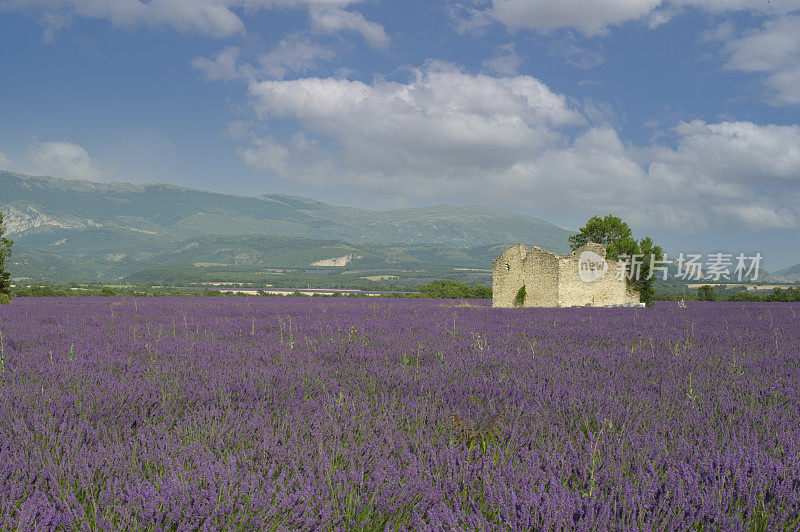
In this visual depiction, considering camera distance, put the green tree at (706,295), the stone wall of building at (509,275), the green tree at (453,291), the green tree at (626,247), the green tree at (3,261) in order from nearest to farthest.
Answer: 1. the green tree at (3,261)
2. the stone wall of building at (509,275)
3. the green tree at (626,247)
4. the green tree at (706,295)
5. the green tree at (453,291)

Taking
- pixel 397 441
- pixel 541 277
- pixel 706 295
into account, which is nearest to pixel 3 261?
pixel 397 441

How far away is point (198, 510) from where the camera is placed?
47.7 inches

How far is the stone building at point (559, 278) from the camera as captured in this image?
17.6m

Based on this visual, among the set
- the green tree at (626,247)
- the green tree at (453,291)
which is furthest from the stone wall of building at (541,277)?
the green tree at (453,291)

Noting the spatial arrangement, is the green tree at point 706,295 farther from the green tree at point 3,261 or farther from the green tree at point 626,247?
the green tree at point 3,261

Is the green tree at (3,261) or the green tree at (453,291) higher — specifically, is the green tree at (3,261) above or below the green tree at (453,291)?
above

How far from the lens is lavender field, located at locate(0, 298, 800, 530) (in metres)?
1.23

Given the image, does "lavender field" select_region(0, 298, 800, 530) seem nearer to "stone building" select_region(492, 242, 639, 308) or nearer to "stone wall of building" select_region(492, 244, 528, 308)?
"stone building" select_region(492, 242, 639, 308)

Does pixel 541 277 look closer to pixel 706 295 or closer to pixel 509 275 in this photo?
pixel 509 275

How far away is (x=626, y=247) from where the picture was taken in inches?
990

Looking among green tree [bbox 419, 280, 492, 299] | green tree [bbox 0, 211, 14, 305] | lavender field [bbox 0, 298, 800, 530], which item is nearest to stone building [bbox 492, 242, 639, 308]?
green tree [bbox 419, 280, 492, 299]

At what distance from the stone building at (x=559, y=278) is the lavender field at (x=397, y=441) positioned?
14428 millimetres

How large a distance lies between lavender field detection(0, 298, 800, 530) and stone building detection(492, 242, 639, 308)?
1443 centimetres

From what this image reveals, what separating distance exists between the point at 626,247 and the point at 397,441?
26.8 meters
